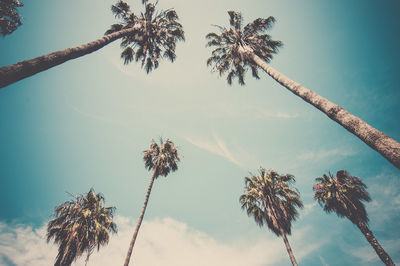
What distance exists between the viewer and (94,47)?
602 centimetres

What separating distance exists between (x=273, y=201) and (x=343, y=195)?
7.30 meters

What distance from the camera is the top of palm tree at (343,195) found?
47.5ft

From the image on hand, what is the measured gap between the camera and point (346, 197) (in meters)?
15.1

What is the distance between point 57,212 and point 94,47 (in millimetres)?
13201

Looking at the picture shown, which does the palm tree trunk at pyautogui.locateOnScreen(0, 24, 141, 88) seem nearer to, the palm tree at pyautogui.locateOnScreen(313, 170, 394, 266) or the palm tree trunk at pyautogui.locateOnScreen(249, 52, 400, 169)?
the palm tree trunk at pyautogui.locateOnScreen(249, 52, 400, 169)

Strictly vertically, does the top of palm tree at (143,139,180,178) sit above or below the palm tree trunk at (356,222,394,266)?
above

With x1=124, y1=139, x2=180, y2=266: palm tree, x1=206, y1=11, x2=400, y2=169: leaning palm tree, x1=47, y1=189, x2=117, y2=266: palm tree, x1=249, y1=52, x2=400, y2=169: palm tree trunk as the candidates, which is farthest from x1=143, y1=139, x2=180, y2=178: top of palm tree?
x1=249, y1=52, x2=400, y2=169: palm tree trunk

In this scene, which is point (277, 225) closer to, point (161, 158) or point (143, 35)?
point (161, 158)

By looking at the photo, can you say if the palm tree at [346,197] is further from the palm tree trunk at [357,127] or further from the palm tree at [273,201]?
the palm tree trunk at [357,127]

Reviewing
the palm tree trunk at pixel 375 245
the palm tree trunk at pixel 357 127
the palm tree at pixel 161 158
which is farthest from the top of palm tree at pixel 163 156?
the palm tree trunk at pixel 375 245

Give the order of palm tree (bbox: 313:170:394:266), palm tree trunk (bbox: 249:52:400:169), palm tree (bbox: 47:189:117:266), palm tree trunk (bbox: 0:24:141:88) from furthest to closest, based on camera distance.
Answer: palm tree (bbox: 313:170:394:266) < palm tree (bbox: 47:189:117:266) < palm tree trunk (bbox: 0:24:141:88) < palm tree trunk (bbox: 249:52:400:169)

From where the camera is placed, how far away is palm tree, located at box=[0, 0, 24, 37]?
12.3m

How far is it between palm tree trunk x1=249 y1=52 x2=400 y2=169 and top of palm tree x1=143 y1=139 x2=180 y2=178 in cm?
1363

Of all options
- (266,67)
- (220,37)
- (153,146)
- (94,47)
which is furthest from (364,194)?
(94,47)
